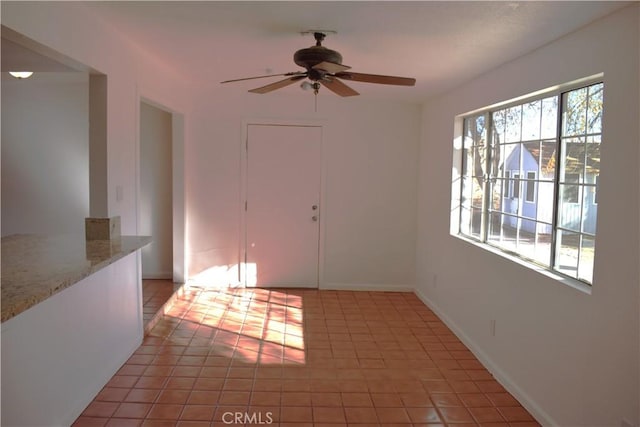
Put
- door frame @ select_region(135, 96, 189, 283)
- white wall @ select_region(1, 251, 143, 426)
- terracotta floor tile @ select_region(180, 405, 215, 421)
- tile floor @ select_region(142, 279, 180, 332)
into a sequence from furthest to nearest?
Result: door frame @ select_region(135, 96, 189, 283) < tile floor @ select_region(142, 279, 180, 332) < terracotta floor tile @ select_region(180, 405, 215, 421) < white wall @ select_region(1, 251, 143, 426)

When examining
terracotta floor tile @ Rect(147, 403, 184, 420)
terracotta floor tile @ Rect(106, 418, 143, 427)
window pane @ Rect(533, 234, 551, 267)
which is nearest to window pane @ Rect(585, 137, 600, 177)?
window pane @ Rect(533, 234, 551, 267)

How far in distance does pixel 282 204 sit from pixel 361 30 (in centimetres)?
300

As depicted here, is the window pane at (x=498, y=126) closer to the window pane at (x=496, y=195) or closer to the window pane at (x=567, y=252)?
the window pane at (x=496, y=195)

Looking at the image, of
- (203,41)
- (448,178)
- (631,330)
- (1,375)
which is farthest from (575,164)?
(1,375)

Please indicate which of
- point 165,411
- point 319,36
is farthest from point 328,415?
point 319,36

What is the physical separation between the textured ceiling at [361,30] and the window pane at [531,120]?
0.35m

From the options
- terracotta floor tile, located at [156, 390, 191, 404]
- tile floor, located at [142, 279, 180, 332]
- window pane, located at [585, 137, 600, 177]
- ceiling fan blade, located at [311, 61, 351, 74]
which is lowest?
terracotta floor tile, located at [156, 390, 191, 404]

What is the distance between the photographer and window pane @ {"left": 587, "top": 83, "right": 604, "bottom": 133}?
251 cm

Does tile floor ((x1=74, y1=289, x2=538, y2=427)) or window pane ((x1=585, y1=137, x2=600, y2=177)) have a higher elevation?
window pane ((x1=585, y1=137, x2=600, y2=177))

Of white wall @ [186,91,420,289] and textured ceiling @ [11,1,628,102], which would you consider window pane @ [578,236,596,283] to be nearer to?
textured ceiling @ [11,1,628,102]

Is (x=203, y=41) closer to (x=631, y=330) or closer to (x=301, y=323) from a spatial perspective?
(x=301, y=323)

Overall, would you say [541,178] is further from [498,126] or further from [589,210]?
[498,126]

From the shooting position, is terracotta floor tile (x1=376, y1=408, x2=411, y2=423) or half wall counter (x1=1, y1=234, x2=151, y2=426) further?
terracotta floor tile (x1=376, y1=408, x2=411, y2=423)

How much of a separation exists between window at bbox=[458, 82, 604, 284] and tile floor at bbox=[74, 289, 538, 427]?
0.96 meters
